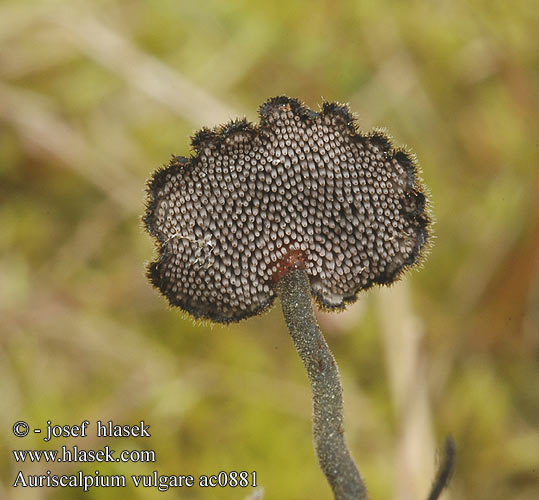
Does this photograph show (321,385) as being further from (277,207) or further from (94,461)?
(94,461)

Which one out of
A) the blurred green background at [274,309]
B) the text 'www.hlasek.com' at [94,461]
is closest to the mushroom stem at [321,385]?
the blurred green background at [274,309]

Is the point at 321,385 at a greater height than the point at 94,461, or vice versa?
the point at 94,461

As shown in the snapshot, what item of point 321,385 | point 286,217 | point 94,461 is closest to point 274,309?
point 94,461

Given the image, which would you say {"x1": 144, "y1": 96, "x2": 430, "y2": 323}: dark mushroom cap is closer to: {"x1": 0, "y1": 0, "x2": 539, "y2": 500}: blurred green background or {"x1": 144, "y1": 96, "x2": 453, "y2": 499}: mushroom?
{"x1": 144, "y1": 96, "x2": 453, "y2": 499}: mushroom

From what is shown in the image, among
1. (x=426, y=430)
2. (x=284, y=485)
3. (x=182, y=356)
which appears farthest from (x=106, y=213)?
(x=426, y=430)

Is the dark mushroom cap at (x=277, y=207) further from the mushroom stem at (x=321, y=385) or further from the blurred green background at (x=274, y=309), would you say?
the blurred green background at (x=274, y=309)

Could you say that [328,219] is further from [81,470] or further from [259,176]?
[81,470]
